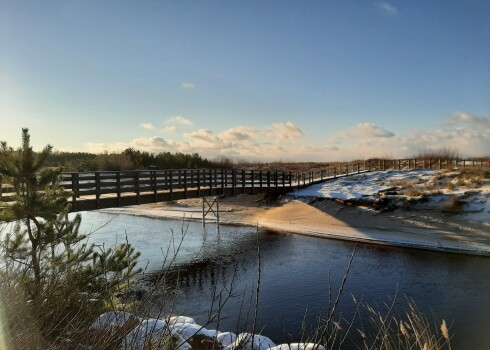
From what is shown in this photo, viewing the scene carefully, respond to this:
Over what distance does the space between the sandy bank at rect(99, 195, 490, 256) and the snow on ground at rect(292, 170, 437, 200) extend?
1613 millimetres

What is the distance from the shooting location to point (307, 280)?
13609 mm

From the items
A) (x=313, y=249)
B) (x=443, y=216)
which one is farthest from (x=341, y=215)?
(x=313, y=249)

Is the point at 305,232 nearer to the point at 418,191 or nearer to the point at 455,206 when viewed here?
the point at 455,206

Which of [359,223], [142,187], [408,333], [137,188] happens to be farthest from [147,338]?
[359,223]

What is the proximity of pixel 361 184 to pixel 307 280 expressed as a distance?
22.0m

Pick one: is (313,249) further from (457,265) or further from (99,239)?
(99,239)

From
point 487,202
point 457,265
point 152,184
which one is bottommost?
point 457,265

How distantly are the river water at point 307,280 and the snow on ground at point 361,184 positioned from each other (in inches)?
339

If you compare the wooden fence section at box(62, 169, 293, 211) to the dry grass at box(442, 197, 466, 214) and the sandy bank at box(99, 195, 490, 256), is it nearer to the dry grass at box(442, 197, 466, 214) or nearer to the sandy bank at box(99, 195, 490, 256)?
the sandy bank at box(99, 195, 490, 256)

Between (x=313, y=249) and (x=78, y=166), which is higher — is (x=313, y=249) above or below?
below

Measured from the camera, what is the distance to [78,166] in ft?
125

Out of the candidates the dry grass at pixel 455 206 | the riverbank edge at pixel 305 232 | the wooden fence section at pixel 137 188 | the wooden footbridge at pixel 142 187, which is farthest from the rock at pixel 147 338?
the dry grass at pixel 455 206

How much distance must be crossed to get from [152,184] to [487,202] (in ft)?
63.0

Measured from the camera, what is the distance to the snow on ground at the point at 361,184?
29484mm
